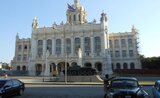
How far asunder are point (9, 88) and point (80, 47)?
203 feet

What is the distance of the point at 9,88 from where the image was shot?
1630cm

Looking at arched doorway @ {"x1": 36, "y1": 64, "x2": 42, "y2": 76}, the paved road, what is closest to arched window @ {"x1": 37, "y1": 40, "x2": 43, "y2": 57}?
arched doorway @ {"x1": 36, "y1": 64, "x2": 42, "y2": 76}

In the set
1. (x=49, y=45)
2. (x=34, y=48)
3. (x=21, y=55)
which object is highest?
(x=49, y=45)

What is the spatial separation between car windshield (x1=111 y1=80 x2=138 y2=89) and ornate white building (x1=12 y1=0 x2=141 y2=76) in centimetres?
5724

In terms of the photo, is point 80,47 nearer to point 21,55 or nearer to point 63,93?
point 21,55

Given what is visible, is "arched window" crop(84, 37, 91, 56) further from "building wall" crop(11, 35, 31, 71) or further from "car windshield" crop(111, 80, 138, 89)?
"car windshield" crop(111, 80, 138, 89)

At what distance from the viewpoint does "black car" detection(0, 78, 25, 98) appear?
15.5 metres

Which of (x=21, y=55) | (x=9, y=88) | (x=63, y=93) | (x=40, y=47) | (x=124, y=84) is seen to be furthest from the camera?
(x=21, y=55)

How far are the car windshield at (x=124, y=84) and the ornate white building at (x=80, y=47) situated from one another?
57.2m

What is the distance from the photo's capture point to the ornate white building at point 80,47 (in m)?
74.1

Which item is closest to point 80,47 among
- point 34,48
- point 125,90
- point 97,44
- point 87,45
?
point 87,45

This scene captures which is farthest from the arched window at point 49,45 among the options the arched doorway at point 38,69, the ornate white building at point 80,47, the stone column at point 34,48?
the arched doorway at point 38,69

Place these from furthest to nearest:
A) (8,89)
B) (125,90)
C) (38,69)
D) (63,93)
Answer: (38,69) → (63,93) → (8,89) → (125,90)

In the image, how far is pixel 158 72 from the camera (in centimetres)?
5741
